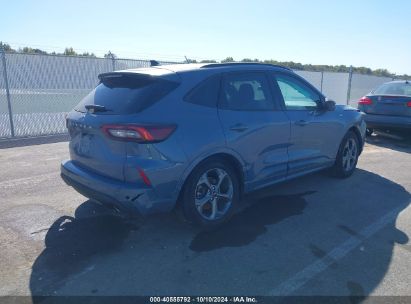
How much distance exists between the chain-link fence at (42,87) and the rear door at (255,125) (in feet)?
24.2

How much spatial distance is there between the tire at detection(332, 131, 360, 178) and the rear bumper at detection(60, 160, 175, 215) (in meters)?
3.35

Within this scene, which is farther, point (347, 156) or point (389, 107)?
point (389, 107)

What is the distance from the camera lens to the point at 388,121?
9023 mm

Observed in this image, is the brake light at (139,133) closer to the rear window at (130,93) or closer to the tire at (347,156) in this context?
the rear window at (130,93)

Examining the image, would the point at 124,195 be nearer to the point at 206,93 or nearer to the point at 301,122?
the point at 206,93

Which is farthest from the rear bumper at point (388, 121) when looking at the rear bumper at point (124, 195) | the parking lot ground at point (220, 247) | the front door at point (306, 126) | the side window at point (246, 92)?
the rear bumper at point (124, 195)

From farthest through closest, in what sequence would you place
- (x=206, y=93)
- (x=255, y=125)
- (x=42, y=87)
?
(x=42, y=87) < (x=255, y=125) < (x=206, y=93)

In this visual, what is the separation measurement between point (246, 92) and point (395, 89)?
675cm

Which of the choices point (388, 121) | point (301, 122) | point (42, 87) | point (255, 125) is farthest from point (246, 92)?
point (42, 87)

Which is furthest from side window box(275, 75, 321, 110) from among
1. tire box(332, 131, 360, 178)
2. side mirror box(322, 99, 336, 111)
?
tire box(332, 131, 360, 178)

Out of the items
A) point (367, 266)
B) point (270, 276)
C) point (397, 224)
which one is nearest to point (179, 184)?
point (270, 276)

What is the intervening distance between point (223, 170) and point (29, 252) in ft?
6.78

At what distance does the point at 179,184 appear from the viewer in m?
3.60

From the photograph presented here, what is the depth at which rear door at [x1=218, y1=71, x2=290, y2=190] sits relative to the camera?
A: 400 cm
